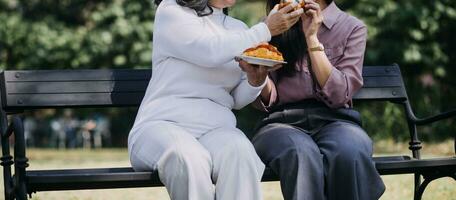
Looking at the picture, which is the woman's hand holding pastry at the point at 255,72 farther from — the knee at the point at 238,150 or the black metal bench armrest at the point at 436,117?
the black metal bench armrest at the point at 436,117

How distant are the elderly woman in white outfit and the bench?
0.19m

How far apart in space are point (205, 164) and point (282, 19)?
0.75 m

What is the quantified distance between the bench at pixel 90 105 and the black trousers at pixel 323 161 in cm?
13

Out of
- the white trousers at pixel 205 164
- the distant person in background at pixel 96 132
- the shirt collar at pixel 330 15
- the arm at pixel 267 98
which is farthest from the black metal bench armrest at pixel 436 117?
the distant person in background at pixel 96 132

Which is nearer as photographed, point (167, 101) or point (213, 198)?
point (213, 198)

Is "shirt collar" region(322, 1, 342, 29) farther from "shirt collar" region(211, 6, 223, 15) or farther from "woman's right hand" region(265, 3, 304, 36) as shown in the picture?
"shirt collar" region(211, 6, 223, 15)

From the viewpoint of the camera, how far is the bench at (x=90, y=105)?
369 cm

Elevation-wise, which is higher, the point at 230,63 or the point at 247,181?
the point at 230,63

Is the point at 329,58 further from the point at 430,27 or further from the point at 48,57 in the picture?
the point at 48,57

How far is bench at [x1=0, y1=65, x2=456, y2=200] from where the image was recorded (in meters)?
3.69

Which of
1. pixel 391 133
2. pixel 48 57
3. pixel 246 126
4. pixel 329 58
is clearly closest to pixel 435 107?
pixel 391 133

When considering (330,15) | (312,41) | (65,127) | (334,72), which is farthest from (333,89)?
(65,127)

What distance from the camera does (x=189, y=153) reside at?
3508mm

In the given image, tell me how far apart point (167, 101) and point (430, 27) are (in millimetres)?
9904
